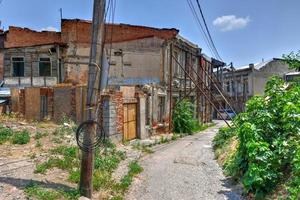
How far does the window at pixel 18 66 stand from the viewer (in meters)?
23.2

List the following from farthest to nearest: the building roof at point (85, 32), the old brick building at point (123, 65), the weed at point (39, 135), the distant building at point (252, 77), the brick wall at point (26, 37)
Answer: the distant building at point (252, 77) < the brick wall at point (26, 37) < the building roof at point (85, 32) < the old brick building at point (123, 65) < the weed at point (39, 135)

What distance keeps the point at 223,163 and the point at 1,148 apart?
22.2ft

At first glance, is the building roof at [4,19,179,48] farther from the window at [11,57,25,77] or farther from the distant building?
the distant building

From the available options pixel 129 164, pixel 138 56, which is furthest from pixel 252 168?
pixel 138 56

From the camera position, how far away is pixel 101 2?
6.76 metres

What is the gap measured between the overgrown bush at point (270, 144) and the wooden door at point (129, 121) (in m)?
6.34

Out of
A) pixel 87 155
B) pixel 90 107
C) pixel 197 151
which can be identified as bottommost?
pixel 197 151

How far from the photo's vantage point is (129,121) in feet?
50.9

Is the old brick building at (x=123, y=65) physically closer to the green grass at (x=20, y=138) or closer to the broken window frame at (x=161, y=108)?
the broken window frame at (x=161, y=108)

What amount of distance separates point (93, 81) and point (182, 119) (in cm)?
1419

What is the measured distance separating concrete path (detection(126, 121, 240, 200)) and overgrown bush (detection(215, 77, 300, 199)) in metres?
0.66

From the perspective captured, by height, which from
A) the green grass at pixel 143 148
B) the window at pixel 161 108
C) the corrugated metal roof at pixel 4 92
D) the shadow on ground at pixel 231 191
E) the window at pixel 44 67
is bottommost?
the shadow on ground at pixel 231 191

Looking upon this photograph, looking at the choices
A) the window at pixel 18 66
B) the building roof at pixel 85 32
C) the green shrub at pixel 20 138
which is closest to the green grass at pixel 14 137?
the green shrub at pixel 20 138

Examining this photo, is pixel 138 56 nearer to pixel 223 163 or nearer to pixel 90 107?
pixel 223 163
